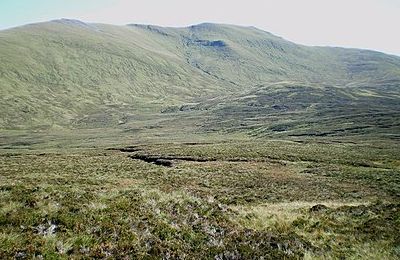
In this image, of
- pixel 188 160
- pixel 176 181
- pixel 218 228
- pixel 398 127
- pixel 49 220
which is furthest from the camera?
pixel 398 127

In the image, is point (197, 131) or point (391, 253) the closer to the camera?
point (391, 253)

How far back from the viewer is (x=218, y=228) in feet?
58.2

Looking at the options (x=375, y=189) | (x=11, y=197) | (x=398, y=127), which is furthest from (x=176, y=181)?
(x=398, y=127)

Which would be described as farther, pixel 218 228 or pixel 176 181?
pixel 176 181

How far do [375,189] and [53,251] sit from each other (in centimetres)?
3861

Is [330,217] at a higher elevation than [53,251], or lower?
lower

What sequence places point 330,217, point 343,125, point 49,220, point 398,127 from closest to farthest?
point 49,220, point 330,217, point 398,127, point 343,125

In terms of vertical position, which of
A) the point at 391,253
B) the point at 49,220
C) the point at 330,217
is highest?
the point at 49,220

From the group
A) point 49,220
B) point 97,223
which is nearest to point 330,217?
point 97,223

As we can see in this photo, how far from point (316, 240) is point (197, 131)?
167600 mm

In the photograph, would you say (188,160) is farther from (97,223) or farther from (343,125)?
(343,125)

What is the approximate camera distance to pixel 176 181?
1708 inches

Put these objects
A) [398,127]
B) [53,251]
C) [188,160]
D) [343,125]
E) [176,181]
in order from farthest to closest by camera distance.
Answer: [343,125]
[398,127]
[188,160]
[176,181]
[53,251]

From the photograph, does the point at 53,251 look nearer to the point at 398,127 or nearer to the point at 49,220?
the point at 49,220
